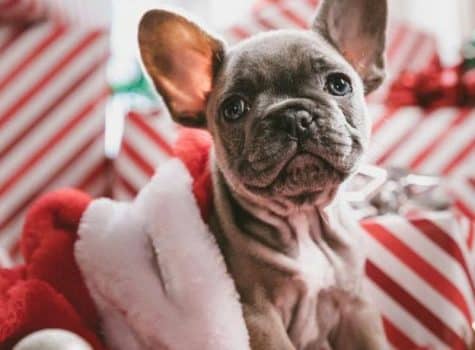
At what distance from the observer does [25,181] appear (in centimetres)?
117

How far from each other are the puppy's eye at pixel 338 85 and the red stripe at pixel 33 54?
0.71 metres

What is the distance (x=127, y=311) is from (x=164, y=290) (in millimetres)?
46

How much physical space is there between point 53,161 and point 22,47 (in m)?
0.21

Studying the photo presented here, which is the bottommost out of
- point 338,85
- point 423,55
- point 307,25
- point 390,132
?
point 423,55

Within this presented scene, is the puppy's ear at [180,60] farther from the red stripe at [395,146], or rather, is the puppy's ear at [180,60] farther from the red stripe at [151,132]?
the red stripe at [395,146]

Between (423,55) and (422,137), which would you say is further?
(423,55)

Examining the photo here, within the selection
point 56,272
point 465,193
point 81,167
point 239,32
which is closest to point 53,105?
point 81,167

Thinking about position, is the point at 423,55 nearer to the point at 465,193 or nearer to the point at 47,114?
the point at 465,193

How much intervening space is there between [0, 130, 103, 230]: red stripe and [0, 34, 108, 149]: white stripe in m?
0.10

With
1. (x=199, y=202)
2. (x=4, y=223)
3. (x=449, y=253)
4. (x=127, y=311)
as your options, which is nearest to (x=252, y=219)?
(x=199, y=202)

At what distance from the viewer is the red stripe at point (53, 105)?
1173mm

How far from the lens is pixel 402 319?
0.87 metres

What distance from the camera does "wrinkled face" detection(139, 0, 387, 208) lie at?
2.03 feet

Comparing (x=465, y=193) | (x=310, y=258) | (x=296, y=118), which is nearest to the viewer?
(x=296, y=118)
